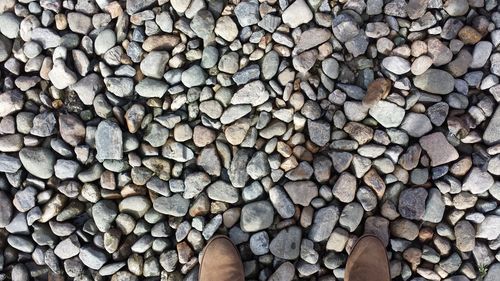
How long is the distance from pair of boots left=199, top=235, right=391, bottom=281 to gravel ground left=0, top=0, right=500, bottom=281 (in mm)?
64

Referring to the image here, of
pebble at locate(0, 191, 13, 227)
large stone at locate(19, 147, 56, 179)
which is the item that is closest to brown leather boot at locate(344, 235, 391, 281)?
large stone at locate(19, 147, 56, 179)

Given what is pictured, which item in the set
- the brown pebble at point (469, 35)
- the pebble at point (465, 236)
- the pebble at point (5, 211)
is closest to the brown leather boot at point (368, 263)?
the pebble at point (465, 236)

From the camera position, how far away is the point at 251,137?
2.26 metres

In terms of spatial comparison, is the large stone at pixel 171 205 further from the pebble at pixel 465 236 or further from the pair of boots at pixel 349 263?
the pebble at pixel 465 236

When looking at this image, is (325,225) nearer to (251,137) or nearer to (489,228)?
(251,137)

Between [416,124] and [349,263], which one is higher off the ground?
[416,124]

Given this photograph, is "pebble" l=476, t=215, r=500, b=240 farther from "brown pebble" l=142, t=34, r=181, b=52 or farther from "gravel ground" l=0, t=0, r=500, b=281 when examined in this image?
"brown pebble" l=142, t=34, r=181, b=52

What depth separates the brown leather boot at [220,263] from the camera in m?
2.15

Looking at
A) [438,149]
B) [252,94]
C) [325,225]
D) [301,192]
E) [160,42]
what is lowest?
[325,225]

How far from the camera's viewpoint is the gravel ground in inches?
87.1

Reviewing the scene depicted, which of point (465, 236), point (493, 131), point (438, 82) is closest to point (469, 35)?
point (438, 82)

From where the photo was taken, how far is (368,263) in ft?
7.04

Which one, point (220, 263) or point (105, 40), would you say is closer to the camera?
point (220, 263)

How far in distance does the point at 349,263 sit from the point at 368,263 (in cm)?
9
